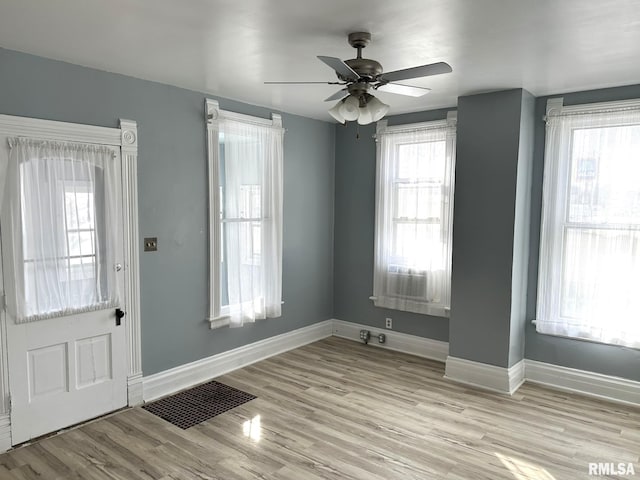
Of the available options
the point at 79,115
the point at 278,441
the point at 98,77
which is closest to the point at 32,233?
the point at 79,115

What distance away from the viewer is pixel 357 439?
3.19m

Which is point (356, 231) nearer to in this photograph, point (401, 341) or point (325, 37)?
point (401, 341)

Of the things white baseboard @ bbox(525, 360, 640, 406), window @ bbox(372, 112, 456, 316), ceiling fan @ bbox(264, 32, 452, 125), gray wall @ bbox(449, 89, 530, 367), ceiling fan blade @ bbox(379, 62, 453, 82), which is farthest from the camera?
window @ bbox(372, 112, 456, 316)

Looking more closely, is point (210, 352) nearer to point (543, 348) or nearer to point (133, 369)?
point (133, 369)

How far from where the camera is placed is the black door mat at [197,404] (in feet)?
11.4

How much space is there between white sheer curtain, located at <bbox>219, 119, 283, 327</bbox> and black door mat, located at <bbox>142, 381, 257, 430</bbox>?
654 mm

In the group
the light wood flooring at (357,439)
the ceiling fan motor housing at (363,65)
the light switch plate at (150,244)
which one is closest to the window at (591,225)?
the light wood flooring at (357,439)

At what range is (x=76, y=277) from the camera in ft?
10.7

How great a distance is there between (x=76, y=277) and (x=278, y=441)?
185 cm

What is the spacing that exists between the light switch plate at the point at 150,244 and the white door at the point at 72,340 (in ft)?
0.73

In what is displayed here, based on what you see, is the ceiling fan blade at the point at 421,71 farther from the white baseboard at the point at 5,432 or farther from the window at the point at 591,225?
the white baseboard at the point at 5,432

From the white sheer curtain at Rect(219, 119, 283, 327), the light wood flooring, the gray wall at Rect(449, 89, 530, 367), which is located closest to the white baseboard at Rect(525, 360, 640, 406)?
the light wood flooring

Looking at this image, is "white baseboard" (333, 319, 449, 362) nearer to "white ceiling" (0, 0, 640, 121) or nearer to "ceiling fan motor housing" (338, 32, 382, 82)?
"white ceiling" (0, 0, 640, 121)

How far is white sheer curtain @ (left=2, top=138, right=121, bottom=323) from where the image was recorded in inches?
116
